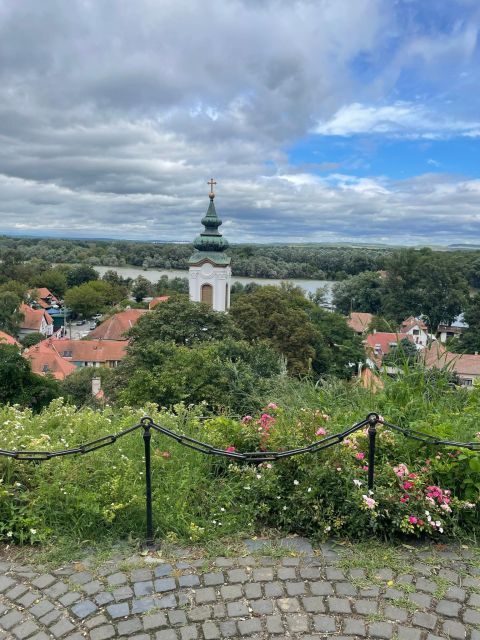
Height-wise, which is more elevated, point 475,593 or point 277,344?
point 475,593

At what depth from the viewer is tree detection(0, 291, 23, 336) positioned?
43.4m

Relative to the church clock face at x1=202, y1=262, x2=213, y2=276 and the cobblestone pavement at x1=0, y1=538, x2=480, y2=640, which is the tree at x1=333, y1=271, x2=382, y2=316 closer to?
the church clock face at x1=202, y1=262, x2=213, y2=276

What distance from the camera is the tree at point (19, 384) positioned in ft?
45.4

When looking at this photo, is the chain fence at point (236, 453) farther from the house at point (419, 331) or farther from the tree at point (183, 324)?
the tree at point (183, 324)

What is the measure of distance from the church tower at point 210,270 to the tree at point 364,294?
28990 mm

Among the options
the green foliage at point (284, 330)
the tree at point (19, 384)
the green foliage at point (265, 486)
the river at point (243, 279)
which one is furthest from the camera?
the river at point (243, 279)

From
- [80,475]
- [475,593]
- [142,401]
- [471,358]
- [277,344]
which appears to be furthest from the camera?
[277,344]

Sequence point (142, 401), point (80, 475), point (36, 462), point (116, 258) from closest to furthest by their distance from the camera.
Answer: point (80, 475), point (36, 462), point (142, 401), point (116, 258)

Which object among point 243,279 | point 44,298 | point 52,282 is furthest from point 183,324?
point 243,279

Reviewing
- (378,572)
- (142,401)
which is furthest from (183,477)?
(142,401)

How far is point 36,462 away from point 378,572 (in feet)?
8.08

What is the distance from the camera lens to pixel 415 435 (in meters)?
3.21

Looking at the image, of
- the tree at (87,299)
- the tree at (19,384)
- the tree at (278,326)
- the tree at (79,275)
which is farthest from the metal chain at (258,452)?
the tree at (79,275)

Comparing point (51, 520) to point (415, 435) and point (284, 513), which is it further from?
point (415, 435)
